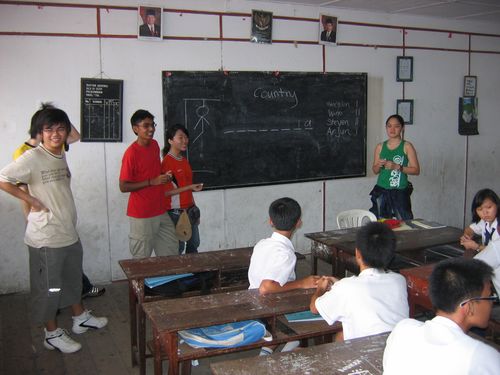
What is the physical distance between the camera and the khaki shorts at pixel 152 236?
13.0 ft

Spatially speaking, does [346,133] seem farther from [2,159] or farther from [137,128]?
[2,159]

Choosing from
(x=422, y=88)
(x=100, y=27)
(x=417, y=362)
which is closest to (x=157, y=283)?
(x=417, y=362)

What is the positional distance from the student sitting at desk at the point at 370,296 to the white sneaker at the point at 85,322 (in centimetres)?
214

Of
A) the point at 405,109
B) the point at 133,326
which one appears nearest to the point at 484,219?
the point at 133,326

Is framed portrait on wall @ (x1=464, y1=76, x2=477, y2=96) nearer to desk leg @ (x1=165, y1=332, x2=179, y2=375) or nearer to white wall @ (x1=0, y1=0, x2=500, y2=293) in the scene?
white wall @ (x1=0, y1=0, x2=500, y2=293)

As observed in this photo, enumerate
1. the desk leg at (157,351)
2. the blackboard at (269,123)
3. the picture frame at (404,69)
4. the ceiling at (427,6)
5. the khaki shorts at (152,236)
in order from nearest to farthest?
the desk leg at (157,351)
the khaki shorts at (152,236)
the blackboard at (269,123)
the ceiling at (427,6)
the picture frame at (404,69)

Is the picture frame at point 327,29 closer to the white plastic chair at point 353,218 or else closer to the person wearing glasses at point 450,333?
the white plastic chair at point 353,218

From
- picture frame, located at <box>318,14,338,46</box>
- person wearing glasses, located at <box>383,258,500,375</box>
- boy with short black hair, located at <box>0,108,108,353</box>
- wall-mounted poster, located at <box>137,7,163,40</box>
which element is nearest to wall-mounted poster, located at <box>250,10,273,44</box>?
picture frame, located at <box>318,14,338,46</box>

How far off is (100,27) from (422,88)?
386 centimetres

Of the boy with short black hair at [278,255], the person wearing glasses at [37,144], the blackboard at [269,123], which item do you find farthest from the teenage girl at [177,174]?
the boy with short black hair at [278,255]

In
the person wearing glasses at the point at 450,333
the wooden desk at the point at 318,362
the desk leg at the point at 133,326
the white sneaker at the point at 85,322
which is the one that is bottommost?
the white sneaker at the point at 85,322

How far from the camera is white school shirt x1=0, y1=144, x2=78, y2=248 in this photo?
3166 mm

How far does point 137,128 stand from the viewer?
12.7 feet

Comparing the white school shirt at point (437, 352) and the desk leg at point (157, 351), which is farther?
the desk leg at point (157, 351)
